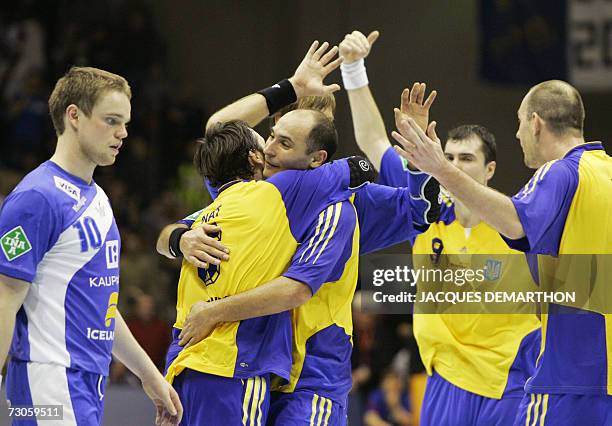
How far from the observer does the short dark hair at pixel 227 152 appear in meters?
4.65

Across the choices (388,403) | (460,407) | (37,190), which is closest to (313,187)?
(37,190)

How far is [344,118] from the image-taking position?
1339 centimetres

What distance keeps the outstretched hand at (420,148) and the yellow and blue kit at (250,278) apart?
58 cm

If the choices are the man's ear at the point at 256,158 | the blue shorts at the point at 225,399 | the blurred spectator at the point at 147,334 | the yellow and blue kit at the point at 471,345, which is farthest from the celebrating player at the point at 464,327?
the blurred spectator at the point at 147,334

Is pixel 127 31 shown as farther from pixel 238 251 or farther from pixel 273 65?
pixel 238 251

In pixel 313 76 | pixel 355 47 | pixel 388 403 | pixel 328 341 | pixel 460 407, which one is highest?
pixel 355 47

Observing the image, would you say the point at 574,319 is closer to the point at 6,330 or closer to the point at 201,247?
the point at 201,247

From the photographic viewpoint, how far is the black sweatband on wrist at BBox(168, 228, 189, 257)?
4750 mm

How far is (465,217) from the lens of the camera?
588cm

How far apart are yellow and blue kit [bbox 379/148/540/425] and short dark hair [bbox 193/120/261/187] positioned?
1.10 m

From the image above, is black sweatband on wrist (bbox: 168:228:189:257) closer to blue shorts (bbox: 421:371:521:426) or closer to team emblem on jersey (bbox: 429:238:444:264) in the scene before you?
team emblem on jersey (bbox: 429:238:444:264)

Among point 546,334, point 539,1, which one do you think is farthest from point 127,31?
point 546,334

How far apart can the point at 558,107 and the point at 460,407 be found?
185 centimetres

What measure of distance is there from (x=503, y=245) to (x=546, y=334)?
1.20m
